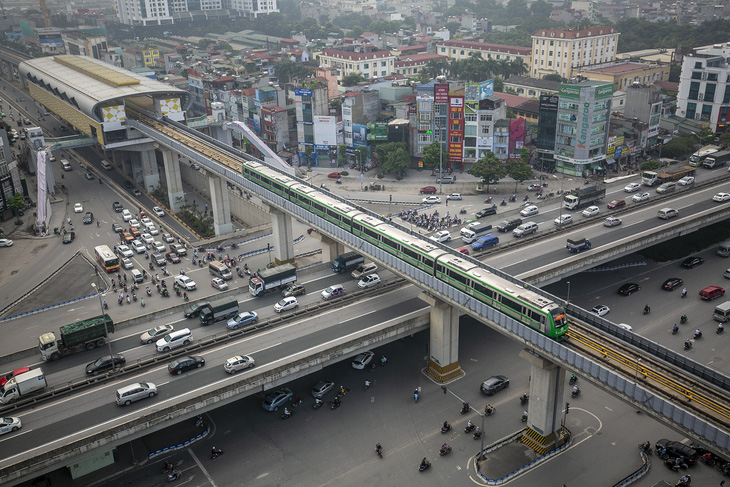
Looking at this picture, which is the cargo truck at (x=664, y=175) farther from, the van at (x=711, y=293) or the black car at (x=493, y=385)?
the black car at (x=493, y=385)


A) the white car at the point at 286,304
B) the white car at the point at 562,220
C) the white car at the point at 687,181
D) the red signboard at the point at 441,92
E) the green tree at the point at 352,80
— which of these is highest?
the red signboard at the point at 441,92

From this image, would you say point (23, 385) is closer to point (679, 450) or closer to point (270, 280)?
point (270, 280)


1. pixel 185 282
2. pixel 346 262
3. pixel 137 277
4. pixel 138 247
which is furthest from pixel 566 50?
→ pixel 137 277

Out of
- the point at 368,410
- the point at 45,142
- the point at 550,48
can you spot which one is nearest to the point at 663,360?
the point at 368,410

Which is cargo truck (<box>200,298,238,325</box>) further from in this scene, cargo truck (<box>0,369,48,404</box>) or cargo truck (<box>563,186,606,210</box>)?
cargo truck (<box>563,186,606,210</box>)

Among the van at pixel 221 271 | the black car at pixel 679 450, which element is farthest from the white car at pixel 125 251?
the black car at pixel 679 450
